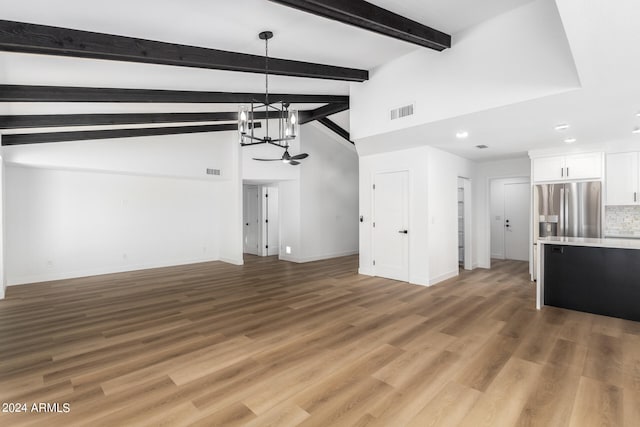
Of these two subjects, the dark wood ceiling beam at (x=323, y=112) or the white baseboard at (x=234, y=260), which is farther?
the white baseboard at (x=234, y=260)

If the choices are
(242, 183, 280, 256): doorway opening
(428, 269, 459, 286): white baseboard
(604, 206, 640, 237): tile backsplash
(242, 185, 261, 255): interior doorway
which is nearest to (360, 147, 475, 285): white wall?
(428, 269, 459, 286): white baseboard

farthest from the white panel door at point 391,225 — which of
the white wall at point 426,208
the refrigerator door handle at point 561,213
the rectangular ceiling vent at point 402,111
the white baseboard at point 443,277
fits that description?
the refrigerator door handle at point 561,213

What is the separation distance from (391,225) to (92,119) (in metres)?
5.72

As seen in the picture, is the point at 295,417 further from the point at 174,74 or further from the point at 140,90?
the point at 140,90

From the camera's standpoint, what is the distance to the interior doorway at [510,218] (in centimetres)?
821

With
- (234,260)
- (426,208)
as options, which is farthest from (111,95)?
(426,208)

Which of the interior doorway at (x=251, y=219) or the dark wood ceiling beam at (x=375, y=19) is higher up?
the dark wood ceiling beam at (x=375, y=19)

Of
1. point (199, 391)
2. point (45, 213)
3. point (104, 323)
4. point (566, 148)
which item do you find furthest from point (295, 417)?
point (45, 213)

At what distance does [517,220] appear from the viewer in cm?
834

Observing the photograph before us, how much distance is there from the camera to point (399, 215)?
618 centimetres

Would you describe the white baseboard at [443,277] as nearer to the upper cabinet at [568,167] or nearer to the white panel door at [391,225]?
the white panel door at [391,225]

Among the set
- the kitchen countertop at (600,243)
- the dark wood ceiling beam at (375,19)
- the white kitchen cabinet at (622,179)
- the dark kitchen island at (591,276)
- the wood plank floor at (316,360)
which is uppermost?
the dark wood ceiling beam at (375,19)

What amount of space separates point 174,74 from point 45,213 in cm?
467

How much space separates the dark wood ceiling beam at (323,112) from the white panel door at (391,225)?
1.62m
